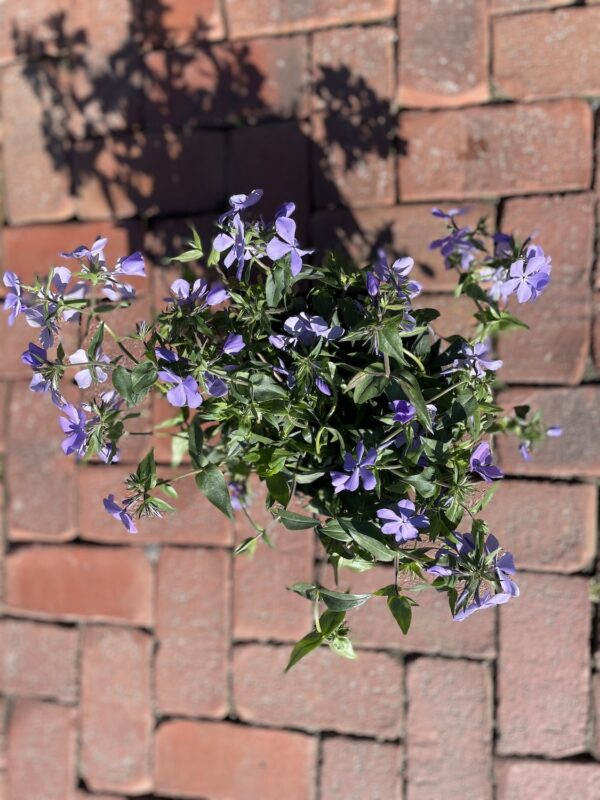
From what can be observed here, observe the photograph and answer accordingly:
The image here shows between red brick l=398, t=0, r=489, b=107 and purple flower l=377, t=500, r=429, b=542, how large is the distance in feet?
3.38

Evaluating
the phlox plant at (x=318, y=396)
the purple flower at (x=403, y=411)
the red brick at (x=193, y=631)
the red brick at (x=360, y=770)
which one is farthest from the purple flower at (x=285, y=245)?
the red brick at (x=360, y=770)

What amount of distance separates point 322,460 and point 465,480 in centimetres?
22

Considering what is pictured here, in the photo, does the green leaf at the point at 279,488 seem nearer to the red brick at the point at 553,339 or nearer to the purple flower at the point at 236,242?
the purple flower at the point at 236,242

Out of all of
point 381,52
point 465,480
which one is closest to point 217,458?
point 465,480

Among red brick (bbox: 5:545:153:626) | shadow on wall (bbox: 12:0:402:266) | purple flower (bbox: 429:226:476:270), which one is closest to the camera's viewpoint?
purple flower (bbox: 429:226:476:270)

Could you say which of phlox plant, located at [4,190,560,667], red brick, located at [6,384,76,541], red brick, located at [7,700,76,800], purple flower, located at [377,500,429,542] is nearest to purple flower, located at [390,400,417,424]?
phlox plant, located at [4,190,560,667]

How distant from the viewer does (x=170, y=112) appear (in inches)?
68.3

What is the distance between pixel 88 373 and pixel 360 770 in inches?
45.2

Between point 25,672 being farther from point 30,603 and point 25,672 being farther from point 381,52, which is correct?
point 381,52

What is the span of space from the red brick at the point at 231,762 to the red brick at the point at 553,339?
97cm

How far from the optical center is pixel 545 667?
1.58 meters

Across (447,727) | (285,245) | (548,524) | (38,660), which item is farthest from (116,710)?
(285,245)

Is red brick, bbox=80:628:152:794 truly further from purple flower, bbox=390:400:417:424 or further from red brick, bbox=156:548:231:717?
purple flower, bbox=390:400:417:424

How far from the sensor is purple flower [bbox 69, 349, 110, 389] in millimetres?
1034
